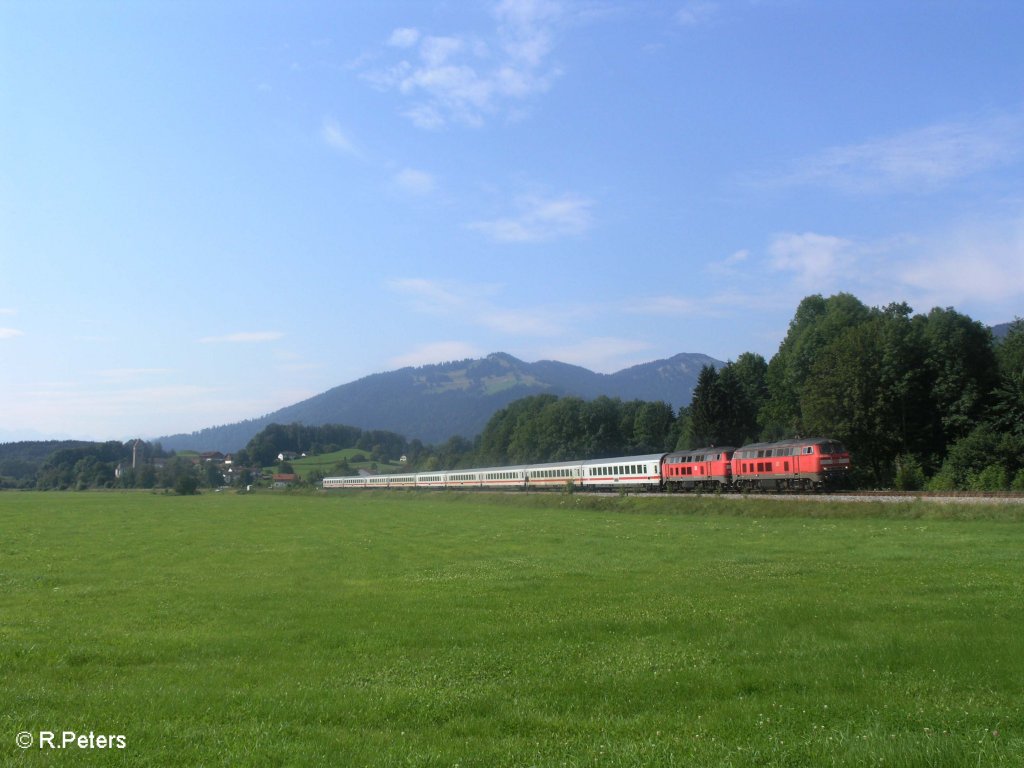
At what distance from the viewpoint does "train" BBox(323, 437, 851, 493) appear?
159 feet

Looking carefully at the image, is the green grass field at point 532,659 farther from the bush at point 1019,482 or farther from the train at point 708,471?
the train at point 708,471

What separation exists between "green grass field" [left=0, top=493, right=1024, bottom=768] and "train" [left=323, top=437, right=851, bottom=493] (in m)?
23.8

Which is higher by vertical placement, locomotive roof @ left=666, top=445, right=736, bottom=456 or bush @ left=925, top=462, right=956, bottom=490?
locomotive roof @ left=666, top=445, right=736, bottom=456

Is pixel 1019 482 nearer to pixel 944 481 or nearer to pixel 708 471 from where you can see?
pixel 944 481

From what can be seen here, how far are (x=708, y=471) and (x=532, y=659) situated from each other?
49555 mm

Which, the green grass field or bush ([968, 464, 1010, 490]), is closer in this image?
the green grass field

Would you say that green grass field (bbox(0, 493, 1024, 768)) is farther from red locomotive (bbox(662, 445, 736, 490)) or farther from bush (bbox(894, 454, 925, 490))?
red locomotive (bbox(662, 445, 736, 490))

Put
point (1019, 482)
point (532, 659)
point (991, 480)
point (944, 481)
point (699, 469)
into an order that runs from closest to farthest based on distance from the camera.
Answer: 1. point (532, 659)
2. point (1019, 482)
3. point (991, 480)
4. point (944, 481)
5. point (699, 469)

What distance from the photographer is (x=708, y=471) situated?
193ft

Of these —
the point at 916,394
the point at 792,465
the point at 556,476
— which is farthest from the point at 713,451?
the point at 556,476

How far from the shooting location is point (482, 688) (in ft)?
32.8

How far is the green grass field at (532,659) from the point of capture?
7957mm

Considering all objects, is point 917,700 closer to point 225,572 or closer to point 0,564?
point 225,572

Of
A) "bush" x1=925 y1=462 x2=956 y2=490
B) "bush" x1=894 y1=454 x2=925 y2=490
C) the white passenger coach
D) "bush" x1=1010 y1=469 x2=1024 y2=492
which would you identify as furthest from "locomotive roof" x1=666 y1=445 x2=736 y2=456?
"bush" x1=1010 y1=469 x2=1024 y2=492
